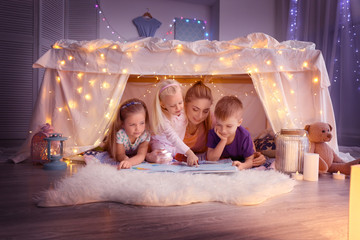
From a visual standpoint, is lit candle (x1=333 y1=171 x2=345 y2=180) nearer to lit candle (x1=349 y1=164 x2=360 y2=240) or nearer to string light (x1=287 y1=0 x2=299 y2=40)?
lit candle (x1=349 y1=164 x2=360 y2=240)

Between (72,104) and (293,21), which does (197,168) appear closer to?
(72,104)

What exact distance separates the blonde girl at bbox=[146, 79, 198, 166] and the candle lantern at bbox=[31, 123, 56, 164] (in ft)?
2.40

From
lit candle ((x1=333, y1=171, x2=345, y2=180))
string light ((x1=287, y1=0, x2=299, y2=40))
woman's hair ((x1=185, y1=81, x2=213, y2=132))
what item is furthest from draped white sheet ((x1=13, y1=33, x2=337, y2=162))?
string light ((x1=287, y1=0, x2=299, y2=40))

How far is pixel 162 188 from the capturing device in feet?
3.88

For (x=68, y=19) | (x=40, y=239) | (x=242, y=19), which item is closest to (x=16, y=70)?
(x=68, y=19)

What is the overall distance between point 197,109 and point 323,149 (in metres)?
0.88

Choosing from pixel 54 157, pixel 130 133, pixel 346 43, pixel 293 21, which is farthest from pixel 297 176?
pixel 293 21

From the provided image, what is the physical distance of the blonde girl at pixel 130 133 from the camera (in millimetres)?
1846

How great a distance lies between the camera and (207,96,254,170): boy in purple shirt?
5.71 feet

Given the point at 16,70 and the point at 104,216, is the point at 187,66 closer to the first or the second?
the point at 104,216

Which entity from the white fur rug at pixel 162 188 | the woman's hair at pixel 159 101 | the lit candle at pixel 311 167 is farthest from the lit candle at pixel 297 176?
the woman's hair at pixel 159 101

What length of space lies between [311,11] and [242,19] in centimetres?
138

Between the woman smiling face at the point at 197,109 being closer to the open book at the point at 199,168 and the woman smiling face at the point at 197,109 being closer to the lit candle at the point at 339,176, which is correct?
the open book at the point at 199,168

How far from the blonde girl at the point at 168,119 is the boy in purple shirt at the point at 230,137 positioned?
22cm
